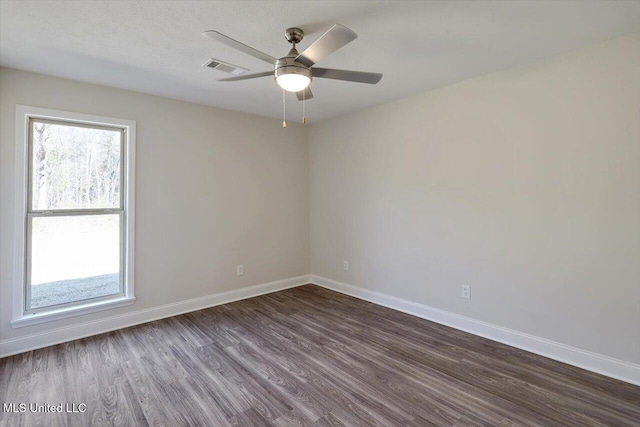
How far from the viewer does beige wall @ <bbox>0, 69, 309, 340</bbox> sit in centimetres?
291

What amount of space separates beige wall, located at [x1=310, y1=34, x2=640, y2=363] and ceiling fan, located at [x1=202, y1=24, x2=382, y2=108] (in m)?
1.57

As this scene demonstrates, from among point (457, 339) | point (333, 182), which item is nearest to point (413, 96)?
point (333, 182)

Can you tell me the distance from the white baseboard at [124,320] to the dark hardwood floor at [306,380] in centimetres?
12

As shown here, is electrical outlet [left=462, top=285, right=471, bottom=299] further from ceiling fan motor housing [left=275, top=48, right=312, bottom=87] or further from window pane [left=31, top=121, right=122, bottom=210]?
window pane [left=31, top=121, right=122, bottom=210]

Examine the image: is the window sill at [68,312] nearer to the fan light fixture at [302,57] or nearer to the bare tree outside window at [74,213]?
the bare tree outside window at [74,213]

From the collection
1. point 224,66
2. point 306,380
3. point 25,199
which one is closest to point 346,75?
point 224,66

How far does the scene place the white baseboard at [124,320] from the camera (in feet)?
9.45

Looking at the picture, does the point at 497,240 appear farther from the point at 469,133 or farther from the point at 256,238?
the point at 256,238

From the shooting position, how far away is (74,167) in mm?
3205

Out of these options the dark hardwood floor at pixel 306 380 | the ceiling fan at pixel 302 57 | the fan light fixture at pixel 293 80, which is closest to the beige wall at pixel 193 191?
the dark hardwood floor at pixel 306 380

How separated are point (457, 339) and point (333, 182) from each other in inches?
102

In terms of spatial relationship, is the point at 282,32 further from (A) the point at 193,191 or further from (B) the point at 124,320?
(B) the point at 124,320

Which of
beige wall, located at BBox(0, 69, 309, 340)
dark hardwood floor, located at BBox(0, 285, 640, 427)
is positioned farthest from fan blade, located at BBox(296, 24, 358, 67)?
beige wall, located at BBox(0, 69, 309, 340)

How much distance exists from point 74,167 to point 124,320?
1672 millimetres
